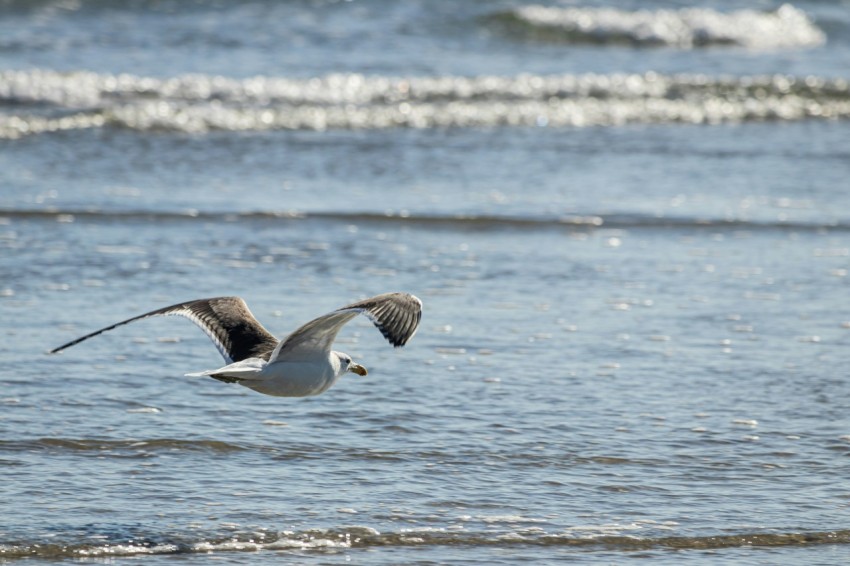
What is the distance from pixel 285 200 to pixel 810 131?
19.5 feet

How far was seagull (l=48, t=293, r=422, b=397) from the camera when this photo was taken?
472 centimetres

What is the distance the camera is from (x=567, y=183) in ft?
34.8

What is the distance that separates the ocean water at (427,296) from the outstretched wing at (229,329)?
13.9 inches

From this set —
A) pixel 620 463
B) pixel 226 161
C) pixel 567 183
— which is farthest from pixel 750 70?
pixel 620 463

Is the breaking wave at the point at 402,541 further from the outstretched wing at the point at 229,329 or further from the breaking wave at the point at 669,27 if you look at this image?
the breaking wave at the point at 669,27

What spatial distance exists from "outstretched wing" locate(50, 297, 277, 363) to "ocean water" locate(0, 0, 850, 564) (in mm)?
354

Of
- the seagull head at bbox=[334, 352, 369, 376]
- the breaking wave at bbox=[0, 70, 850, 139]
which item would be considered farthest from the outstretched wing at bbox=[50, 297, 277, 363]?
the breaking wave at bbox=[0, 70, 850, 139]

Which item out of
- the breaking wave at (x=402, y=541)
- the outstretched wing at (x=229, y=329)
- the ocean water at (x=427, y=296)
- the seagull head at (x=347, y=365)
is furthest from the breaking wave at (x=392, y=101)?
the breaking wave at (x=402, y=541)

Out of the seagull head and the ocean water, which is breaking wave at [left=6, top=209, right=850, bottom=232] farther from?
the seagull head

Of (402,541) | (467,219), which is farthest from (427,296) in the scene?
(402,541)

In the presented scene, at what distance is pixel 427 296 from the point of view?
7.54 m

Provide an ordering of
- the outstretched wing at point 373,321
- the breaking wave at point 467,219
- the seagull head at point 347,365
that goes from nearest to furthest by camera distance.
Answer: the outstretched wing at point 373,321
the seagull head at point 347,365
the breaking wave at point 467,219

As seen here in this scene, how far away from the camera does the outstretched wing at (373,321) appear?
4.64m

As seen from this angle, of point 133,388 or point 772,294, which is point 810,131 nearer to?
point 772,294
